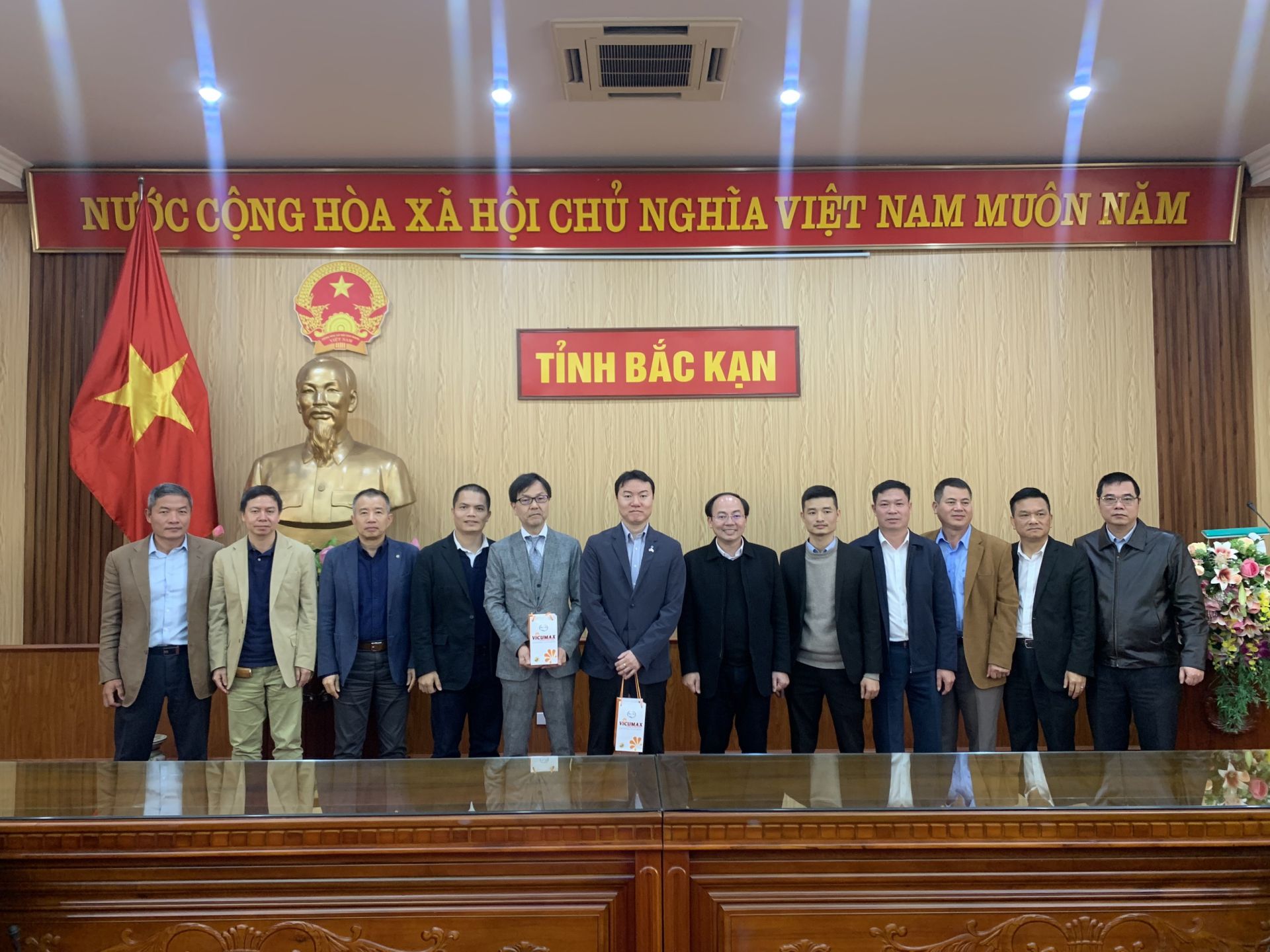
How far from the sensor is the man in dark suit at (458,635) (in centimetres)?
387

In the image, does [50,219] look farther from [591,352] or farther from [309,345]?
[591,352]

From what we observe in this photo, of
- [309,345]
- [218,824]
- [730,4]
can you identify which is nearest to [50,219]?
[309,345]

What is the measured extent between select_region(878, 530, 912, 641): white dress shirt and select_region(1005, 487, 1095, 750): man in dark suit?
0.47 m

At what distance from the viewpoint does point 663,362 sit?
5.43m

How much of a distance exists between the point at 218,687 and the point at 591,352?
2.58 metres

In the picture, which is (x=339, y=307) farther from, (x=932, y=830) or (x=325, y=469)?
(x=932, y=830)

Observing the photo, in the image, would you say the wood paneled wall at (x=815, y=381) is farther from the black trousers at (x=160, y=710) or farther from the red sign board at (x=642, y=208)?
the black trousers at (x=160, y=710)

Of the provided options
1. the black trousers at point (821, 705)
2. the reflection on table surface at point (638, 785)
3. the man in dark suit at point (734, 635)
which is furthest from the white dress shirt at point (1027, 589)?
the reflection on table surface at point (638, 785)

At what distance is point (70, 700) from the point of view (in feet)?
15.8

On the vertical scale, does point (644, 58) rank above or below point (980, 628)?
above

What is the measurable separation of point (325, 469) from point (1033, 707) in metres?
3.41

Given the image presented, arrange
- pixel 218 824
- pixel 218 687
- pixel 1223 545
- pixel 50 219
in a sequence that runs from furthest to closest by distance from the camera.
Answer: pixel 50 219 < pixel 1223 545 < pixel 218 687 < pixel 218 824

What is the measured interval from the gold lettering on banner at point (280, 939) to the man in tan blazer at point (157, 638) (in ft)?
7.41

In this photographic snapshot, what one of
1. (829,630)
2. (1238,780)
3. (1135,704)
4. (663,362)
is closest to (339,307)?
(663,362)
